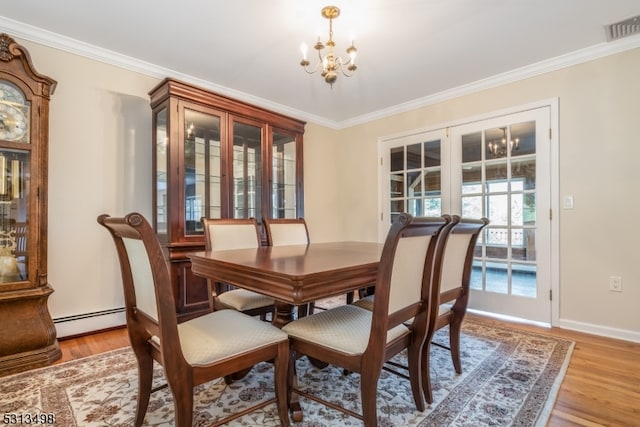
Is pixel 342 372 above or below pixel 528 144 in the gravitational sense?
below

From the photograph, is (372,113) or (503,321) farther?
(372,113)

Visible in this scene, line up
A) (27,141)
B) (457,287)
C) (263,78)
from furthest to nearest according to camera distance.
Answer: (263,78)
(27,141)
(457,287)

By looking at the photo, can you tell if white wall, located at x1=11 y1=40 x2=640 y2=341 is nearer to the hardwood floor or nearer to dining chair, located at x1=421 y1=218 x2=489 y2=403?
the hardwood floor

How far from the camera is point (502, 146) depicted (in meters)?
→ 3.12

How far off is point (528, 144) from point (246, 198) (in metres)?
2.74

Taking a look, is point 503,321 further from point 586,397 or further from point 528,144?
point 528,144

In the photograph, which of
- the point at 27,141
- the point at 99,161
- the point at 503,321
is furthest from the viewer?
the point at 503,321

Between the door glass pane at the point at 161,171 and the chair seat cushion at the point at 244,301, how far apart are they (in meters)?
1.04

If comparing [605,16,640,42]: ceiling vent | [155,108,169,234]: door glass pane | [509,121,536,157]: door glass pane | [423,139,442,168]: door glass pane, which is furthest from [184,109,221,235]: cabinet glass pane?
[605,16,640,42]: ceiling vent

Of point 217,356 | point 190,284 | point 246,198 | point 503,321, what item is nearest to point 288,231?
point 246,198

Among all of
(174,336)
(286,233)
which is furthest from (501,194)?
(174,336)

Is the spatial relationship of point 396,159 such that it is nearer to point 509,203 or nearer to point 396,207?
point 396,207

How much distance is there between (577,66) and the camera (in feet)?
8.86

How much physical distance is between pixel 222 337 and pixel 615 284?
2.99m
